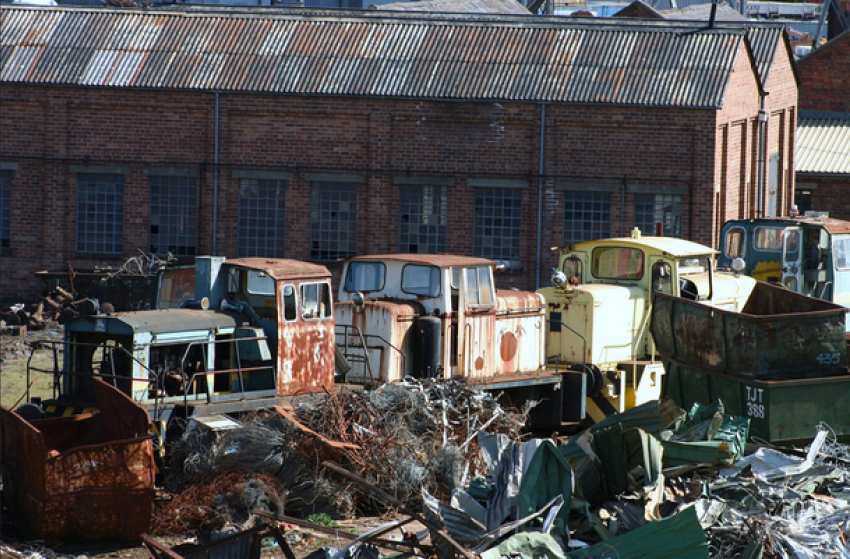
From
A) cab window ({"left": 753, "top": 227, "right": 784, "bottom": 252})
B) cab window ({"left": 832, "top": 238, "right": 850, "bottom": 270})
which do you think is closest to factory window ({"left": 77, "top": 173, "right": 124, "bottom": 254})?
cab window ({"left": 753, "top": 227, "right": 784, "bottom": 252})

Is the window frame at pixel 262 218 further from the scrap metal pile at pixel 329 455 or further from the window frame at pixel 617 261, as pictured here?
the scrap metal pile at pixel 329 455

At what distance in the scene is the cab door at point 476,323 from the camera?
559 inches

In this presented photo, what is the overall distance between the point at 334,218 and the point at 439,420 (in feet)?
44.9

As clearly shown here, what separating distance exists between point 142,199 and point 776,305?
50.4 ft

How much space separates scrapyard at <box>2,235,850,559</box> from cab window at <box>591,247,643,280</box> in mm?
73

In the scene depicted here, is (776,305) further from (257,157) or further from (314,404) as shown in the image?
(257,157)

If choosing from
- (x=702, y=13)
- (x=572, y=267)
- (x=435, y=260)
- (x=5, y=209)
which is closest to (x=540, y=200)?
(x=572, y=267)

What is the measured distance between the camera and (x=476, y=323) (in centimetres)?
1437

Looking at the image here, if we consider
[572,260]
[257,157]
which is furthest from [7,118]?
[572,260]

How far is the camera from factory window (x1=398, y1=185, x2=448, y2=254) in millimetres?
25250

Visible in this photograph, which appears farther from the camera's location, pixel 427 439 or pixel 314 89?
pixel 314 89

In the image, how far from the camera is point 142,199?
1011 inches

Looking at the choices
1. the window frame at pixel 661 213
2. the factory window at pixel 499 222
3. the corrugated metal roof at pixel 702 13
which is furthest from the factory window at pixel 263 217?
the corrugated metal roof at pixel 702 13

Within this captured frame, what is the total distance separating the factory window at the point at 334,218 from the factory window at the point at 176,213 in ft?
8.58
